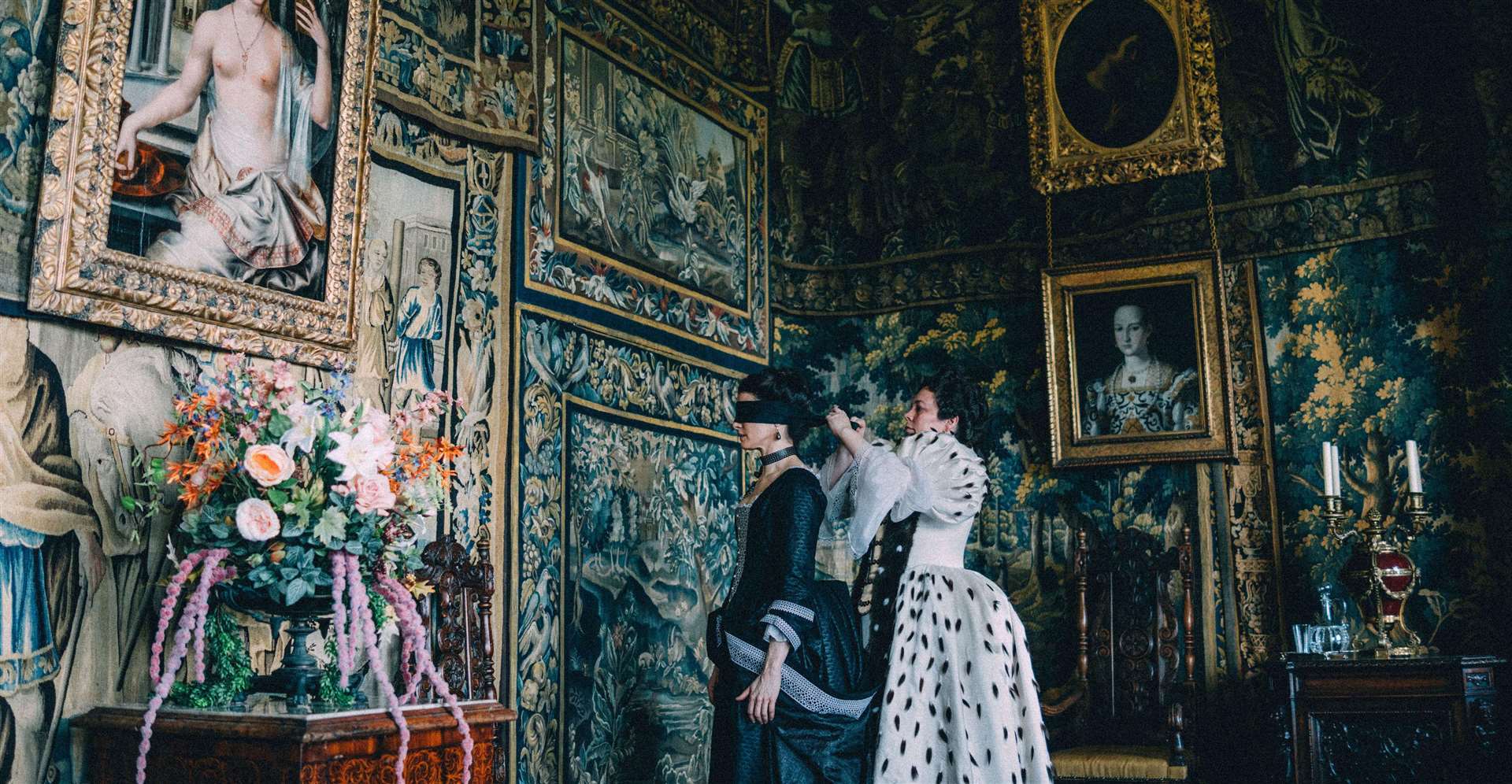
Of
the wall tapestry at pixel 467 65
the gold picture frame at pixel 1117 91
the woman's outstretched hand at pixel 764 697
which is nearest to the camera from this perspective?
the woman's outstretched hand at pixel 764 697

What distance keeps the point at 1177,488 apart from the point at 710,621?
9.32 ft

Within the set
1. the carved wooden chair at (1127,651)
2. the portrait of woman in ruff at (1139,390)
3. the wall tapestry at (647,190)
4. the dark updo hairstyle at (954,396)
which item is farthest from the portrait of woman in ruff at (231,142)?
the portrait of woman in ruff at (1139,390)

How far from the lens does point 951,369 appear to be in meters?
5.01

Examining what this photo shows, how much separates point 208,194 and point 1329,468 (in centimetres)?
460

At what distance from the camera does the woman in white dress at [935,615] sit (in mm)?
4305

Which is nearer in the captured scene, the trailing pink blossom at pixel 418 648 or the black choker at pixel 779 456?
the trailing pink blossom at pixel 418 648

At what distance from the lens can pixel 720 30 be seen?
21.3 ft

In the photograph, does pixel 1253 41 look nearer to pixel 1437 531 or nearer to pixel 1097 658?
pixel 1437 531

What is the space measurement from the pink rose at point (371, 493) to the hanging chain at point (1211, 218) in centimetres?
433

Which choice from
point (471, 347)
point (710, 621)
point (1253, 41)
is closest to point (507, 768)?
point (710, 621)

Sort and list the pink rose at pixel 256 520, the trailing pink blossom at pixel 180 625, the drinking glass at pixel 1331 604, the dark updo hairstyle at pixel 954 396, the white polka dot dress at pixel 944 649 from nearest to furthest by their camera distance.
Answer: the trailing pink blossom at pixel 180 625
the pink rose at pixel 256 520
the white polka dot dress at pixel 944 649
the dark updo hairstyle at pixel 954 396
the drinking glass at pixel 1331 604

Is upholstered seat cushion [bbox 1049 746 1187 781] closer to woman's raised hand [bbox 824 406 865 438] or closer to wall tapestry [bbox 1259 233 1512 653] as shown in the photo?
wall tapestry [bbox 1259 233 1512 653]

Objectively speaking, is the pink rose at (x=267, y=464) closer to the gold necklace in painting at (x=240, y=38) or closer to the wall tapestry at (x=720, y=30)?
the gold necklace in painting at (x=240, y=38)

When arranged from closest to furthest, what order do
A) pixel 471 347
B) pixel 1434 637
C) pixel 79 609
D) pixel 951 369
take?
1. pixel 79 609
2. pixel 471 347
3. pixel 951 369
4. pixel 1434 637
